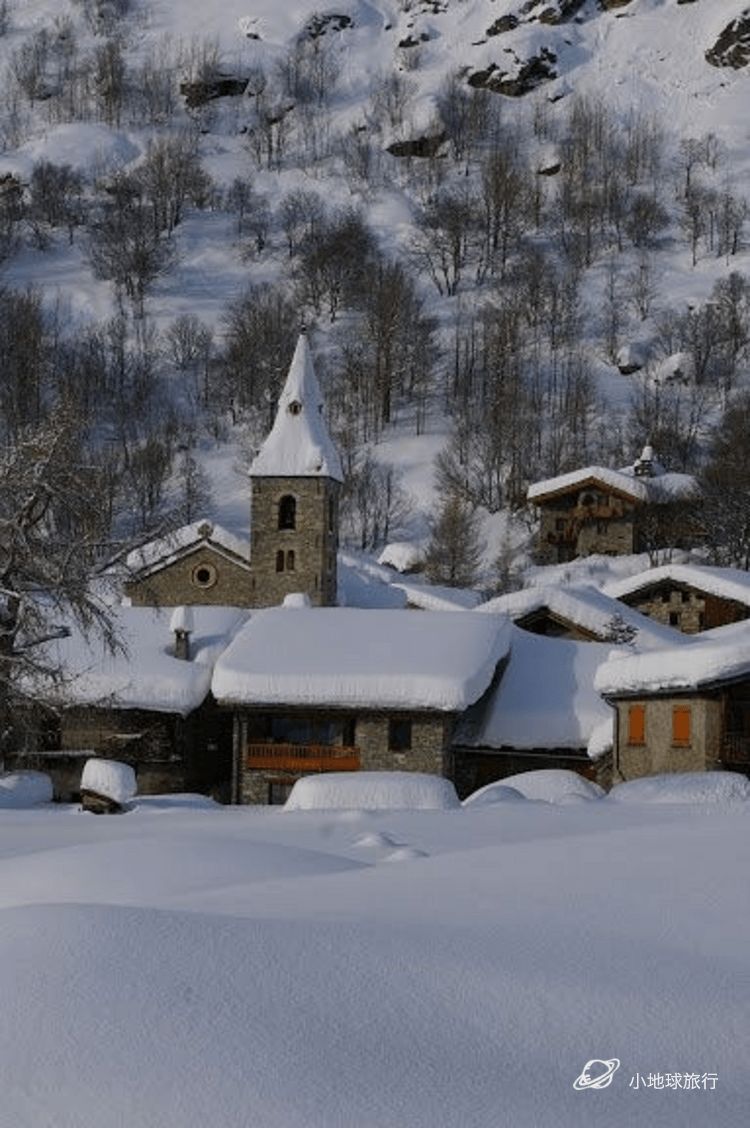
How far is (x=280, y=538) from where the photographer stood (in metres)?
49.7

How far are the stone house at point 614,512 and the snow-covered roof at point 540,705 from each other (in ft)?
90.5

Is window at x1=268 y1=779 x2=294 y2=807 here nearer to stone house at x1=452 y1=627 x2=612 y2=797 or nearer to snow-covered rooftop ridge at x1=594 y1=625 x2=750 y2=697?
stone house at x1=452 y1=627 x2=612 y2=797

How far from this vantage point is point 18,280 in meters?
104

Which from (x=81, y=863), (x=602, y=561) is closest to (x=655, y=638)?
(x=602, y=561)

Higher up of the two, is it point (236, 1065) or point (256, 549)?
point (236, 1065)

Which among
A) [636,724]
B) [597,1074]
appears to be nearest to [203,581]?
[636,724]

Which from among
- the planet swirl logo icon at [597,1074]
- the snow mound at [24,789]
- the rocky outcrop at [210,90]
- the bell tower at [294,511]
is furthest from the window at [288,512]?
the rocky outcrop at [210,90]

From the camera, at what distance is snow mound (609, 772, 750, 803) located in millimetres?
25625

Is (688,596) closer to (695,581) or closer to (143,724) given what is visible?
(695,581)

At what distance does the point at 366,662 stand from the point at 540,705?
432 cm

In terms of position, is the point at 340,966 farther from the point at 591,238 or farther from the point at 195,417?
the point at 591,238

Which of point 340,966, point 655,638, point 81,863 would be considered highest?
point 340,966

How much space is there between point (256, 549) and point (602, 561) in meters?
21.7

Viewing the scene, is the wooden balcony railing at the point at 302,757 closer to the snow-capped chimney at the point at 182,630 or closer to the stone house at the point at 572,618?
the snow-capped chimney at the point at 182,630
